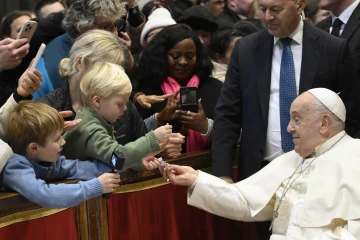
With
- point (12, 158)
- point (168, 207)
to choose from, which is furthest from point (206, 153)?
point (12, 158)

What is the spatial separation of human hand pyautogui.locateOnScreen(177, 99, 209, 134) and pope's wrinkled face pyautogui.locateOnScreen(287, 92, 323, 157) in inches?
40.0

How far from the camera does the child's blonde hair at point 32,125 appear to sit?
3949mm

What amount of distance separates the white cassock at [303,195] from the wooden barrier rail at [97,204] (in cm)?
36

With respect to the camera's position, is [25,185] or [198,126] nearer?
[25,185]

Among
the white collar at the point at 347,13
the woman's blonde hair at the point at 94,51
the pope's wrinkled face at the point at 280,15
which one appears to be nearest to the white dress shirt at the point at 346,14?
the white collar at the point at 347,13

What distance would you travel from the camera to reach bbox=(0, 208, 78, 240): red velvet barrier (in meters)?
3.89

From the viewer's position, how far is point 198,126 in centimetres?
524

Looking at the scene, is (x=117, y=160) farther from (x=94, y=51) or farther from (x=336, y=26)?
(x=336, y=26)

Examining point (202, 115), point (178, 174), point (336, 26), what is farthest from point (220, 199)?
point (336, 26)

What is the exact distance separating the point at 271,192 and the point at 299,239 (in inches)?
15.8

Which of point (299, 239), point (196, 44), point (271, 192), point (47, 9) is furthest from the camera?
point (47, 9)

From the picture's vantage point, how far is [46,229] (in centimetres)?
405

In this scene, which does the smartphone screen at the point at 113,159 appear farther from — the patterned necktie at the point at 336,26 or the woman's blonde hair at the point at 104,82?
the patterned necktie at the point at 336,26

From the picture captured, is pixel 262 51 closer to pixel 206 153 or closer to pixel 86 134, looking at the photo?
pixel 206 153
